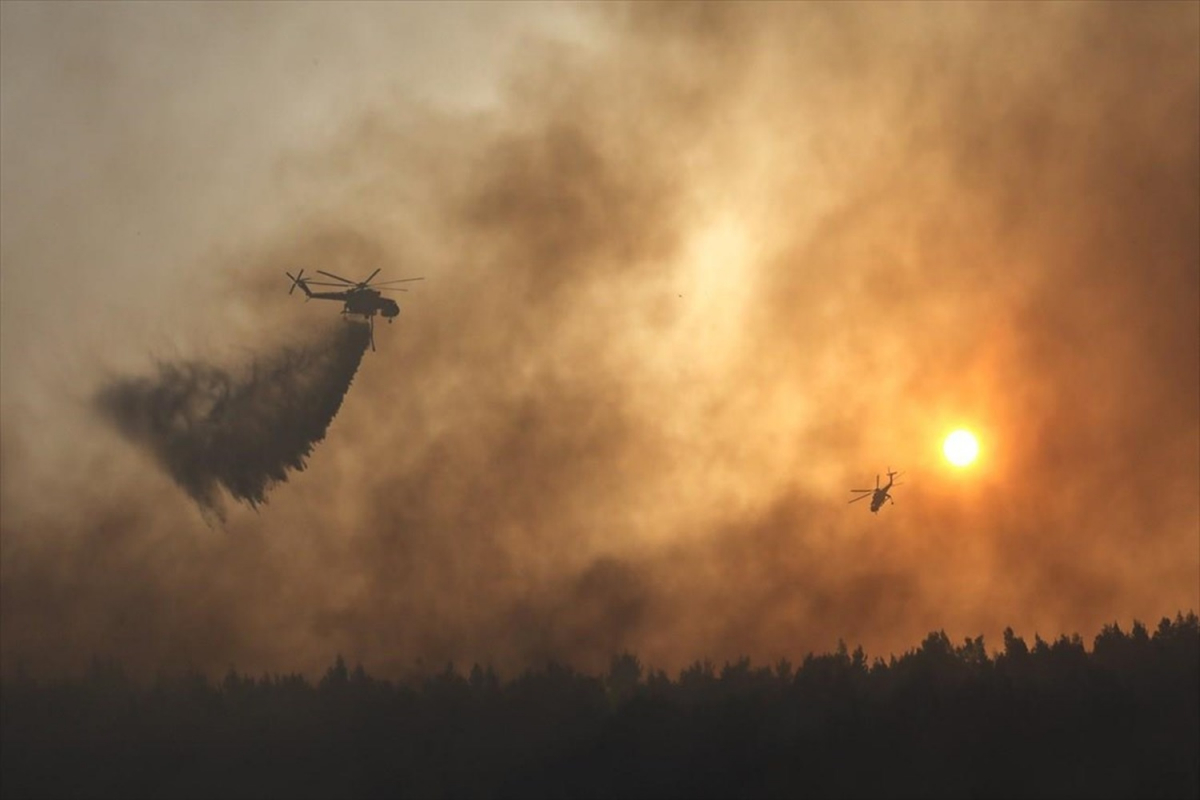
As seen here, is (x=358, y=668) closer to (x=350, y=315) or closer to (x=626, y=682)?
(x=626, y=682)

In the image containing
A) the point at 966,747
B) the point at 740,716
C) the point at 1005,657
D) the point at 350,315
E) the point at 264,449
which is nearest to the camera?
the point at 264,449

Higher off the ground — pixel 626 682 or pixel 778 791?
pixel 626 682

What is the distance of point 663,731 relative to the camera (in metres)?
130

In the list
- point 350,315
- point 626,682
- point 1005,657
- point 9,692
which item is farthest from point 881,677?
point 9,692

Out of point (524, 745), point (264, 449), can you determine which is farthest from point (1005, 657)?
point (264, 449)

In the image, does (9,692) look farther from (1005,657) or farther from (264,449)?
(1005,657)

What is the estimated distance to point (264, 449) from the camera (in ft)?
343

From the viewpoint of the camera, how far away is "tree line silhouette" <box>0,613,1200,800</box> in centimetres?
12038

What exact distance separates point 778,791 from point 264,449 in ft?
143

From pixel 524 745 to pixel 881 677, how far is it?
3015 cm

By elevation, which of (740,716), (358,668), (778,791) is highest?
(358,668)

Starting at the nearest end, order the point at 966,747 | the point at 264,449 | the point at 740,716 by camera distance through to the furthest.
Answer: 1. the point at 264,449
2. the point at 966,747
3. the point at 740,716

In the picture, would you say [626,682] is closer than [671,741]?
No

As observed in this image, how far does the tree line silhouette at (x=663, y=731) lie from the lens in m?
120
